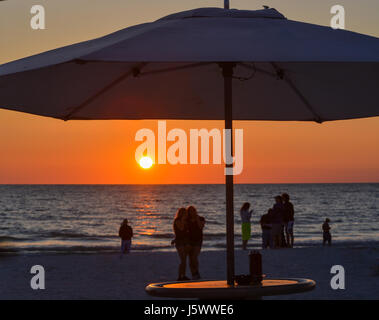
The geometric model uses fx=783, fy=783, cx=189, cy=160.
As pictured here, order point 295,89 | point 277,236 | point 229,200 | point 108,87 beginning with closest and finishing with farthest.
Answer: point 229,200 < point 108,87 < point 295,89 < point 277,236

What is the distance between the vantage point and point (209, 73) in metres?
6.59

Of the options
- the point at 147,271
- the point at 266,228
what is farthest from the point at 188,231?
the point at 266,228

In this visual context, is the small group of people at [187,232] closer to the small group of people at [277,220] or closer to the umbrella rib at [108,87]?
the umbrella rib at [108,87]

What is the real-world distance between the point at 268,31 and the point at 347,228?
5643cm

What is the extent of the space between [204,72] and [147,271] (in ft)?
31.9

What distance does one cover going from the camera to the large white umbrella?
4453 millimetres

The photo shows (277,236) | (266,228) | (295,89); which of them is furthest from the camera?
(266,228)

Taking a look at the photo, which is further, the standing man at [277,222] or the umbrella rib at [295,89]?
the standing man at [277,222]

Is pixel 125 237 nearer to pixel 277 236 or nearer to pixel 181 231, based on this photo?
pixel 277 236

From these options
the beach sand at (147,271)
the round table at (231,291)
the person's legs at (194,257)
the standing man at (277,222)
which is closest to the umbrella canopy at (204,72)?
the round table at (231,291)

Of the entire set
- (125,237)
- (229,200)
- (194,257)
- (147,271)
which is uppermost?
(229,200)

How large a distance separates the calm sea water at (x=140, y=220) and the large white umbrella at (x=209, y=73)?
32.7 meters

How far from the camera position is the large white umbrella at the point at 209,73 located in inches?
175

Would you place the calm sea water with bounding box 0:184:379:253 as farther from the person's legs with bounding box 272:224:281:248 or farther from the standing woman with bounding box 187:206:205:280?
the standing woman with bounding box 187:206:205:280
